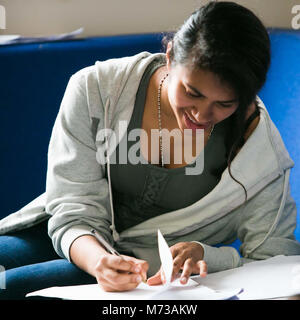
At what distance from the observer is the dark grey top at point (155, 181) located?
0.97m

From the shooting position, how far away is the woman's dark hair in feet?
2.57

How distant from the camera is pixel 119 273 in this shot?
2.54 feet

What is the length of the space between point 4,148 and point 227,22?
0.77 metres

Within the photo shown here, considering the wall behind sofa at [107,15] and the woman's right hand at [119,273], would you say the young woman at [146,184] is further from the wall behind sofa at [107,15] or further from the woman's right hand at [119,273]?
the wall behind sofa at [107,15]

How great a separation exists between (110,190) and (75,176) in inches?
2.7

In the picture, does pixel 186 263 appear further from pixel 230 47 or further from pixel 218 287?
pixel 230 47

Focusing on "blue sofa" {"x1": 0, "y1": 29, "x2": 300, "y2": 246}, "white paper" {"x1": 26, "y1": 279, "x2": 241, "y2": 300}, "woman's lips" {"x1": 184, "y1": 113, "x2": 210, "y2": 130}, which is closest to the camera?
"white paper" {"x1": 26, "y1": 279, "x2": 241, "y2": 300}

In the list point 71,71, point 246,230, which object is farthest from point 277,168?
point 71,71

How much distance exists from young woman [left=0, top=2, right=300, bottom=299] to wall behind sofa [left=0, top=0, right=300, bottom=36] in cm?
53

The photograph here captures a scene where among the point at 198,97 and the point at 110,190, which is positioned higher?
the point at 198,97

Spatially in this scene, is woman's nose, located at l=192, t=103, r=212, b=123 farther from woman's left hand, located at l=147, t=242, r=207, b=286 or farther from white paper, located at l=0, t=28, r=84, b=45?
white paper, located at l=0, t=28, r=84, b=45

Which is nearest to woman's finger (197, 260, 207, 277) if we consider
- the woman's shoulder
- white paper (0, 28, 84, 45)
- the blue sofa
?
the woman's shoulder

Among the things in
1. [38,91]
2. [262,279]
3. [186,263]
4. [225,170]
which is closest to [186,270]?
[186,263]
